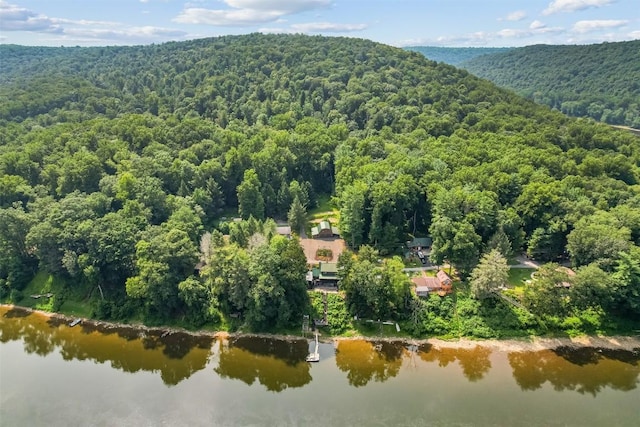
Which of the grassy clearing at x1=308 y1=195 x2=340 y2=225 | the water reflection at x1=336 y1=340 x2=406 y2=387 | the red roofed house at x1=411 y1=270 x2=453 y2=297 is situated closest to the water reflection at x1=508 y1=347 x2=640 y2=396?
the red roofed house at x1=411 y1=270 x2=453 y2=297

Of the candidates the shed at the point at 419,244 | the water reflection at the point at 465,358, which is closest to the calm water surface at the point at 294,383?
the water reflection at the point at 465,358

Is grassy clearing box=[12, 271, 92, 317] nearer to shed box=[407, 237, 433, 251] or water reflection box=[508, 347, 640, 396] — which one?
shed box=[407, 237, 433, 251]

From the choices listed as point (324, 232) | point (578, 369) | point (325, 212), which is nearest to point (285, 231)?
point (324, 232)

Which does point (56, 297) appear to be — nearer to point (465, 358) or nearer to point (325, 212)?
point (325, 212)

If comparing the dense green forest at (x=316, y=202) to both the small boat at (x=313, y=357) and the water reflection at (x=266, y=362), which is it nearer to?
the water reflection at (x=266, y=362)

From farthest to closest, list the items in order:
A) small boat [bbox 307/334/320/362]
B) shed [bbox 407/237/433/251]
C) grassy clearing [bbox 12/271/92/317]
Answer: shed [bbox 407/237/433/251]
grassy clearing [bbox 12/271/92/317]
small boat [bbox 307/334/320/362]

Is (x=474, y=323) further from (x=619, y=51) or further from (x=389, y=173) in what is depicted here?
(x=619, y=51)

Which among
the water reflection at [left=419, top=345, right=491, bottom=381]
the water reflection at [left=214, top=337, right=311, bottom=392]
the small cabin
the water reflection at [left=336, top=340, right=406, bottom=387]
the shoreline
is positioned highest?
the small cabin
